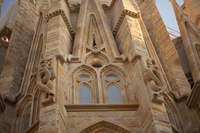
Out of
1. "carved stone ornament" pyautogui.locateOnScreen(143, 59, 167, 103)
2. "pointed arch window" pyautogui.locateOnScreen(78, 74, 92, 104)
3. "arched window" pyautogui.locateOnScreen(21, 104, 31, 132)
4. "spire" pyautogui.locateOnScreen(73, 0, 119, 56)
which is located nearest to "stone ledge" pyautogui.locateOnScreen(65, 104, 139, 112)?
"pointed arch window" pyautogui.locateOnScreen(78, 74, 92, 104)

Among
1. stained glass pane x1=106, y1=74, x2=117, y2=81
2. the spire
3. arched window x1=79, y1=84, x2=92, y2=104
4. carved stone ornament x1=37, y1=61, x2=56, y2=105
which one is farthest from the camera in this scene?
the spire

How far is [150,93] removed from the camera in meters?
10.3

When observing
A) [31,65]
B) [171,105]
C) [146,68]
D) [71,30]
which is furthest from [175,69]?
[31,65]

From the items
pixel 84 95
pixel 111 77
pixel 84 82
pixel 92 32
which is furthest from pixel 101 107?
pixel 92 32

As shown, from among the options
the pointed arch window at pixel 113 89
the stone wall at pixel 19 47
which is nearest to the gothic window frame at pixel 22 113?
the stone wall at pixel 19 47

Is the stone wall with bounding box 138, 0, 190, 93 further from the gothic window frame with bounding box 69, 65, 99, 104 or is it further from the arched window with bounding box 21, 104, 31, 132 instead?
the arched window with bounding box 21, 104, 31, 132

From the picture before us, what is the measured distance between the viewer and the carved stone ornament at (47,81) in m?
10.0

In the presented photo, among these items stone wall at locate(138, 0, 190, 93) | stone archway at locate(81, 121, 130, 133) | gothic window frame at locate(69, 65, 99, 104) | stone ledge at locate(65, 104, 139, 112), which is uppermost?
stone wall at locate(138, 0, 190, 93)

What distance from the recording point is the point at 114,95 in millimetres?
11719

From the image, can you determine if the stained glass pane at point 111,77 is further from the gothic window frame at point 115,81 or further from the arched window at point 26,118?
the arched window at point 26,118

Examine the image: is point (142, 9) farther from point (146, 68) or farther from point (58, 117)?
point (58, 117)

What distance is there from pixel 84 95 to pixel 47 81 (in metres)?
1.61

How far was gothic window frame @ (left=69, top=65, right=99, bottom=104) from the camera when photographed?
452 inches

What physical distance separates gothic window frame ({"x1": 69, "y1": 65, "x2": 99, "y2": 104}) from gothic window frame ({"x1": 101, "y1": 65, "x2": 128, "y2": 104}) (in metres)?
0.24
